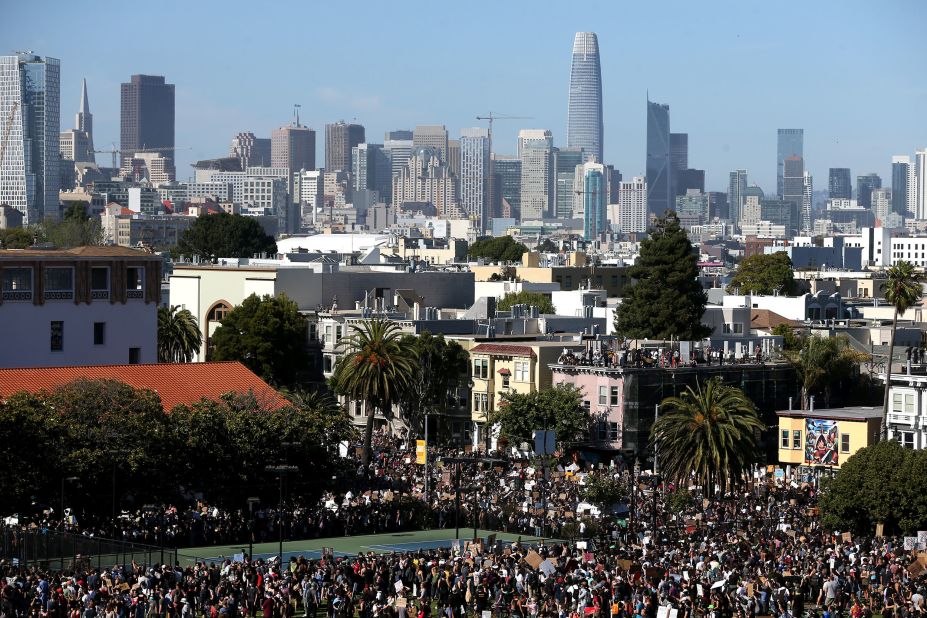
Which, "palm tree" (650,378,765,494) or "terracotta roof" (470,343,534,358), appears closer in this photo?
"palm tree" (650,378,765,494)

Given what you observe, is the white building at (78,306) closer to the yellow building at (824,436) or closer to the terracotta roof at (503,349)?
the terracotta roof at (503,349)

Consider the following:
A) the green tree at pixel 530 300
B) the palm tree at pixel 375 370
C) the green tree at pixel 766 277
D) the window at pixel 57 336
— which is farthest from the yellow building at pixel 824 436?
the green tree at pixel 766 277

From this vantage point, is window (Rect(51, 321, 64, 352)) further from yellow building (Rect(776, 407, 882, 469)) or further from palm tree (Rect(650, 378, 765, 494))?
yellow building (Rect(776, 407, 882, 469))

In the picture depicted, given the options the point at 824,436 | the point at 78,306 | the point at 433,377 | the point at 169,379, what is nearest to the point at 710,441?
the point at 824,436

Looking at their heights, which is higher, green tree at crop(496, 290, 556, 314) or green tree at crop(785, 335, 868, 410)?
green tree at crop(496, 290, 556, 314)

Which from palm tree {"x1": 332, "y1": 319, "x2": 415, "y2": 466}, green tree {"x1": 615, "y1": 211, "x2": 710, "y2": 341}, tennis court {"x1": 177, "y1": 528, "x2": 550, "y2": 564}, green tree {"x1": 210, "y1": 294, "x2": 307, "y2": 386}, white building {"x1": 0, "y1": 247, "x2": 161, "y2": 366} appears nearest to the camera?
tennis court {"x1": 177, "y1": 528, "x2": 550, "y2": 564}

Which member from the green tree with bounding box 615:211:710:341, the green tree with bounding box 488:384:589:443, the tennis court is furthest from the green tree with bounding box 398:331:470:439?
the tennis court

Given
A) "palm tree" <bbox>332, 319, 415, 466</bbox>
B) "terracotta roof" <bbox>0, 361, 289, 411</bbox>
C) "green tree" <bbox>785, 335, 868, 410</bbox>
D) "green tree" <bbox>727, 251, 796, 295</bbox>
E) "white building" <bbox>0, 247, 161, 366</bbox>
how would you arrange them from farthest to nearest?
"green tree" <bbox>727, 251, 796, 295</bbox>, "green tree" <bbox>785, 335, 868, 410</bbox>, "palm tree" <bbox>332, 319, 415, 466</bbox>, "white building" <bbox>0, 247, 161, 366</bbox>, "terracotta roof" <bbox>0, 361, 289, 411</bbox>

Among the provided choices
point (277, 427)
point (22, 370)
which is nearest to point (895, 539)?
point (277, 427)
